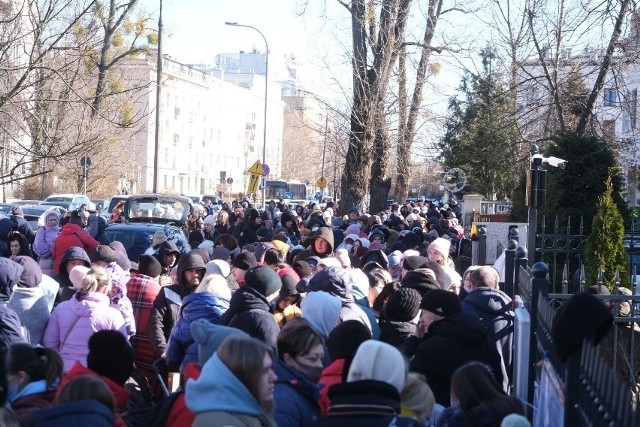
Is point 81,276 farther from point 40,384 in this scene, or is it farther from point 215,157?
point 215,157

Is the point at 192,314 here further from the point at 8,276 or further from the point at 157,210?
the point at 157,210

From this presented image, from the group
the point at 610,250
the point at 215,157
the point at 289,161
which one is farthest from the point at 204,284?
the point at 215,157

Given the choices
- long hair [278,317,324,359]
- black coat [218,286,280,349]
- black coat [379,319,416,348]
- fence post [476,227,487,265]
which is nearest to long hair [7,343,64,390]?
long hair [278,317,324,359]

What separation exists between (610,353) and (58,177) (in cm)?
4569

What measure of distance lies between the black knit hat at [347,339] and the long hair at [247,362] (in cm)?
150

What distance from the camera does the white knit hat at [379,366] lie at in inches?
181

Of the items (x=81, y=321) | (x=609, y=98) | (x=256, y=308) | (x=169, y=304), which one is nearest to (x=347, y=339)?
(x=256, y=308)

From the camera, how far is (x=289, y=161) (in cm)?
10588

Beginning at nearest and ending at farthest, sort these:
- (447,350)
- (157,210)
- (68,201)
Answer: (447,350) → (157,210) → (68,201)

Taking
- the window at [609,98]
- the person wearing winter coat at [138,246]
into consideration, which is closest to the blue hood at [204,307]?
the person wearing winter coat at [138,246]

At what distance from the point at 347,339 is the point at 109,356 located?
1394mm

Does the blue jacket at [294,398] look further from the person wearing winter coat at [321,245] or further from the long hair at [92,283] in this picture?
the person wearing winter coat at [321,245]

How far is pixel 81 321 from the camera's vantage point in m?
8.12

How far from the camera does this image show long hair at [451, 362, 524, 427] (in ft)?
16.3
